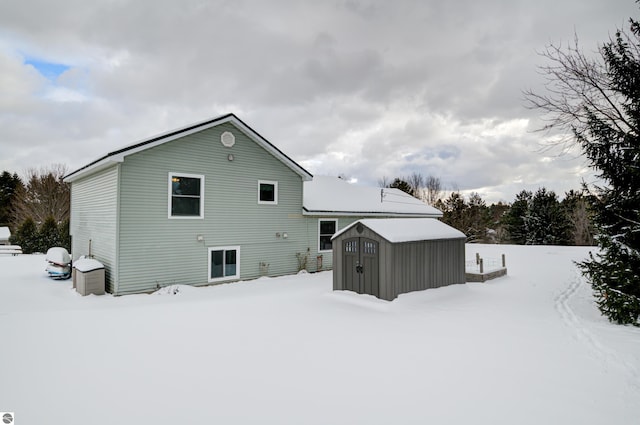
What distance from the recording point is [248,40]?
43.6ft

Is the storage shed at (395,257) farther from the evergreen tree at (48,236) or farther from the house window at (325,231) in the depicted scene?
the evergreen tree at (48,236)

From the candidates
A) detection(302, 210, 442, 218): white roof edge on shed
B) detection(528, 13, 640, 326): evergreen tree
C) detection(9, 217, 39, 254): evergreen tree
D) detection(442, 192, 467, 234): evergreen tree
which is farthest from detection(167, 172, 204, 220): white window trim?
detection(442, 192, 467, 234): evergreen tree

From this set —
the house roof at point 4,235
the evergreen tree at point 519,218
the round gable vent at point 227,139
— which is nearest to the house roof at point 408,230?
the round gable vent at point 227,139

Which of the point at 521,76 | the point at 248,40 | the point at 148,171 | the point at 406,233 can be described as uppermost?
the point at 248,40

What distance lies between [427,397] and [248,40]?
14386mm

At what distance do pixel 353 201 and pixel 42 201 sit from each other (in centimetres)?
3264

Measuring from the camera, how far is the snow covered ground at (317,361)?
3512 mm

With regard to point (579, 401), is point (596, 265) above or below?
above

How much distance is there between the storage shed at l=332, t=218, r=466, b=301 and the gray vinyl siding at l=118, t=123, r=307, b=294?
4036mm

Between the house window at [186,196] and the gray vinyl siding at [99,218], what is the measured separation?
65.0 inches

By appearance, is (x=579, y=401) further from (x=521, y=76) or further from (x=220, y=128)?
(x=220, y=128)

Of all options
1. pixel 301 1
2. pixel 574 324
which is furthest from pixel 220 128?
pixel 574 324

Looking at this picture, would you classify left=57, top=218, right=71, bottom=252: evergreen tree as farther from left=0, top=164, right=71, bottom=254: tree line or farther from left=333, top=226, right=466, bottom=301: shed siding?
left=333, top=226, right=466, bottom=301: shed siding

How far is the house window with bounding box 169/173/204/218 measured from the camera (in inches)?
416
